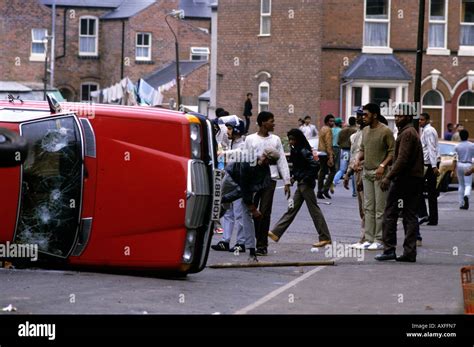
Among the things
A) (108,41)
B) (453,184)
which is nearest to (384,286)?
(453,184)

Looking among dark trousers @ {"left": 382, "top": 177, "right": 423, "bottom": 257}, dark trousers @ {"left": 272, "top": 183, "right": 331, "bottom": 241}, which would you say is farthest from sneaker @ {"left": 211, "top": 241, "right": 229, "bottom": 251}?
dark trousers @ {"left": 382, "top": 177, "right": 423, "bottom": 257}

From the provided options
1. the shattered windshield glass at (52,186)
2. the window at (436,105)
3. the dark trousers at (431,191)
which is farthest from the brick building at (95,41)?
the shattered windshield glass at (52,186)

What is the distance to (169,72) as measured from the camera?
2990 inches

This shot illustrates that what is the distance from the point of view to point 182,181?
12.7 meters

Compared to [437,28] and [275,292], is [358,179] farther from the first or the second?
[437,28]

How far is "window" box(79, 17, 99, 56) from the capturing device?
7894cm

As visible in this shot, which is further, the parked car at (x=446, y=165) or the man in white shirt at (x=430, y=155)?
the parked car at (x=446, y=165)

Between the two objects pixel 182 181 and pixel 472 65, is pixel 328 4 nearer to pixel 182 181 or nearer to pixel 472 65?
pixel 472 65

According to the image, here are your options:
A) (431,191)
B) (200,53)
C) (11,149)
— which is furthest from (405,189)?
(200,53)

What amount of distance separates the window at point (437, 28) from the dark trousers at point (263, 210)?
1298 inches

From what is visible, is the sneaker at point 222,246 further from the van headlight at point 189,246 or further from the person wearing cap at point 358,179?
the van headlight at point 189,246

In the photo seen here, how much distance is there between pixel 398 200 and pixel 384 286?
255 centimetres

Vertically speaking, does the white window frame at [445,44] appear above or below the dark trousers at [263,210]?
above

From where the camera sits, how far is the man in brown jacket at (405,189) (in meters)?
15.5
